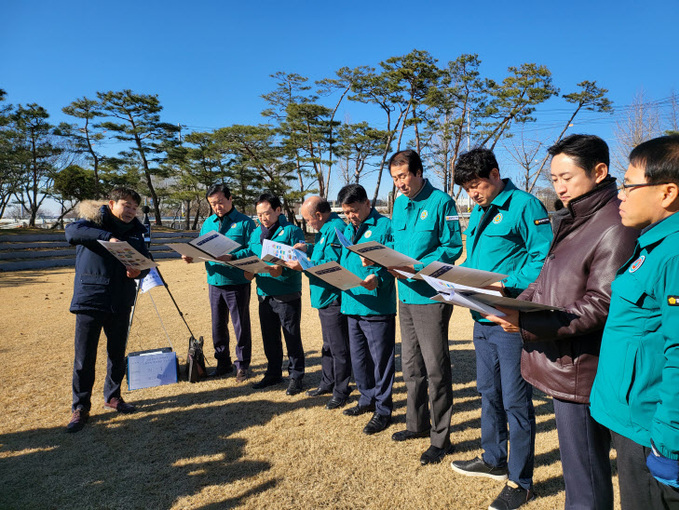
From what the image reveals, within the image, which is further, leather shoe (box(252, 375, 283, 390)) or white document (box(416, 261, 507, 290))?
leather shoe (box(252, 375, 283, 390))

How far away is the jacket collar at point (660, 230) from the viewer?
1.15 metres

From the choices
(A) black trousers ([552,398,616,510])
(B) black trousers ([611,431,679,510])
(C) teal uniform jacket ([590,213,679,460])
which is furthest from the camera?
(A) black trousers ([552,398,616,510])

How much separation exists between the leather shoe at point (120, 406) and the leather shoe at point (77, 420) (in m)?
0.26

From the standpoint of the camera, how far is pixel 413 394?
292 cm

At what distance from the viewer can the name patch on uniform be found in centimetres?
121

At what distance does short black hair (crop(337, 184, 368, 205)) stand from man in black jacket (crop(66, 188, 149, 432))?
67.7 inches

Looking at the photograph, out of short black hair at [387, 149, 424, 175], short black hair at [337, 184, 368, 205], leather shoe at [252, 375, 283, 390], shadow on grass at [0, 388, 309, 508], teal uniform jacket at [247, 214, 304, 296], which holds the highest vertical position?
short black hair at [387, 149, 424, 175]

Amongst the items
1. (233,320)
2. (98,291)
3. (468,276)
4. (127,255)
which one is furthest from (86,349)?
(468,276)

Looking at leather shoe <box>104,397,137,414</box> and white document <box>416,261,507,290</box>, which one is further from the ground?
white document <box>416,261,507,290</box>

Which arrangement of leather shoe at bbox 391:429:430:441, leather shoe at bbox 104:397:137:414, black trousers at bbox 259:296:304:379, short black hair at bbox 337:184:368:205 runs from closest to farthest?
leather shoe at bbox 391:429:430:441 < short black hair at bbox 337:184:368:205 < leather shoe at bbox 104:397:137:414 < black trousers at bbox 259:296:304:379

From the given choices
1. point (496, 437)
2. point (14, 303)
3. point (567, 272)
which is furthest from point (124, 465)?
point (14, 303)

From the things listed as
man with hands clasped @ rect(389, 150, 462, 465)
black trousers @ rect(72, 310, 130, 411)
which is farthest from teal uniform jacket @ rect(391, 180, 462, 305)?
black trousers @ rect(72, 310, 130, 411)

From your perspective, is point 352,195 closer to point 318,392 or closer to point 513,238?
point 513,238

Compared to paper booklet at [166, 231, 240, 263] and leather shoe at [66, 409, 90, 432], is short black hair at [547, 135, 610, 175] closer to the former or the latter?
paper booklet at [166, 231, 240, 263]
